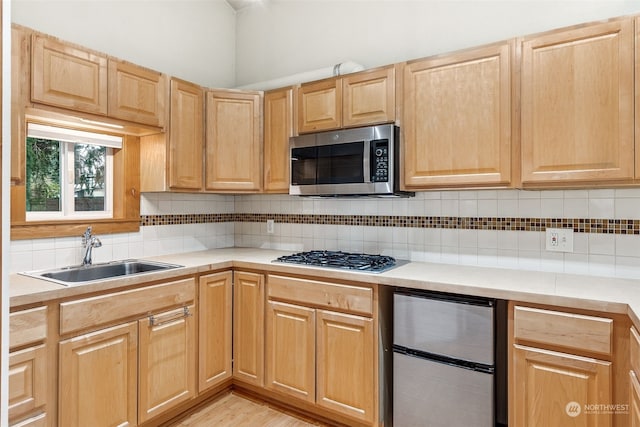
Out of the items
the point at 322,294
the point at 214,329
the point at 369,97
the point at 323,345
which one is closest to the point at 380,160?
the point at 369,97

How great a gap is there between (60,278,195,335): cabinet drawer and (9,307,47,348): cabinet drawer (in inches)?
2.9

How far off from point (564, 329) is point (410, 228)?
3.71ft

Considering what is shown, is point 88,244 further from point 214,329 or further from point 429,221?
point 429,221

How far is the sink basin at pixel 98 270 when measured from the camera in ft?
6.95

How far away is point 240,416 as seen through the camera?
7.66 ft

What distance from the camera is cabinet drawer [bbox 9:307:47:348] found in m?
1.52

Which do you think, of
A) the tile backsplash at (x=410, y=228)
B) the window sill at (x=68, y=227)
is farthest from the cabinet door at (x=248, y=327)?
the window sill at (x=68, y=227)

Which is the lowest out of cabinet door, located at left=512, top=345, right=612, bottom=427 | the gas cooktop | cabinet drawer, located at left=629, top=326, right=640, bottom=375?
cabinet door, located at left=512, top=345, right=612, bottom=427

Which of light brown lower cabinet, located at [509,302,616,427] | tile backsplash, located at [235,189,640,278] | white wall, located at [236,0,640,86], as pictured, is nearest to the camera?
light brown lower cabinet, located at [509,302,616,427]

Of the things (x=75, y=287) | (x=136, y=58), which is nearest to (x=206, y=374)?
(x=75, y=287)

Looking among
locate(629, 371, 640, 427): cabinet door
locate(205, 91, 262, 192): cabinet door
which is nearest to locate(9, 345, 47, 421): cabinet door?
locate(205, 91, 262, 192): cabinet door

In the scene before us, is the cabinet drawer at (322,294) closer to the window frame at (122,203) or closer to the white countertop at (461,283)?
the white countertop at (461,283)

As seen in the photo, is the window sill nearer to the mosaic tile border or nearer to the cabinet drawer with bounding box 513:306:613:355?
the mosaic tile border

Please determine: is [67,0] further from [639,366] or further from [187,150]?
[639,366]
